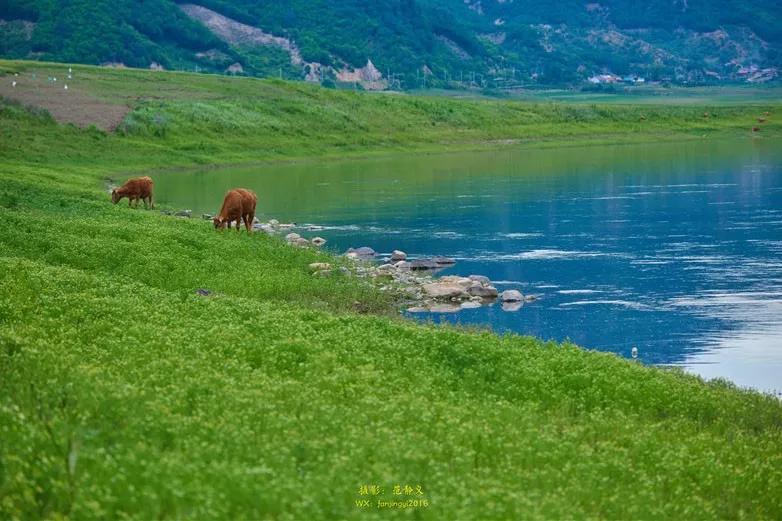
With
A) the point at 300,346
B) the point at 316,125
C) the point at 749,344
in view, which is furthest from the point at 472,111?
the point at 300,346

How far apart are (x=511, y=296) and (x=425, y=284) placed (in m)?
2.65

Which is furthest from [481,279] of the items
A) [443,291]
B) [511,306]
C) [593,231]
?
[593,231]

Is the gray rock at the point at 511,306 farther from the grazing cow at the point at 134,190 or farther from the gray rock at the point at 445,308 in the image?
the grazing cow at the point at 134,190

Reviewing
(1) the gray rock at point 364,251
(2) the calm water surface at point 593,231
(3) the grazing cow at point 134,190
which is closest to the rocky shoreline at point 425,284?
(1) the gray rock at point 364,251

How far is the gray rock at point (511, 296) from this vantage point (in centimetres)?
3522

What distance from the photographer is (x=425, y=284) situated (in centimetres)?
3616

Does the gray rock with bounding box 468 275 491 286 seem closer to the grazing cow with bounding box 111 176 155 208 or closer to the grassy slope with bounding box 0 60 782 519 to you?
the grassy slope with bounding box 0 60 782 519

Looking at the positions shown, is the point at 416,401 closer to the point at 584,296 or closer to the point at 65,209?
the point at 584,296

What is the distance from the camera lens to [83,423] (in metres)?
14.0

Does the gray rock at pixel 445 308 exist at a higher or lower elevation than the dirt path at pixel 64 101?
lower

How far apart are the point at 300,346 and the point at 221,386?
3.46m

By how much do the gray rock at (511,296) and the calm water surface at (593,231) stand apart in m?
0.58

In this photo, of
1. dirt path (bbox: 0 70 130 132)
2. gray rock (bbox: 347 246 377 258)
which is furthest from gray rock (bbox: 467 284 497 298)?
dirt path (bbox: 0 70 130 132)

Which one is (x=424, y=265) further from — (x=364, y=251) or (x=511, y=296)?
(x=511, y=296)
